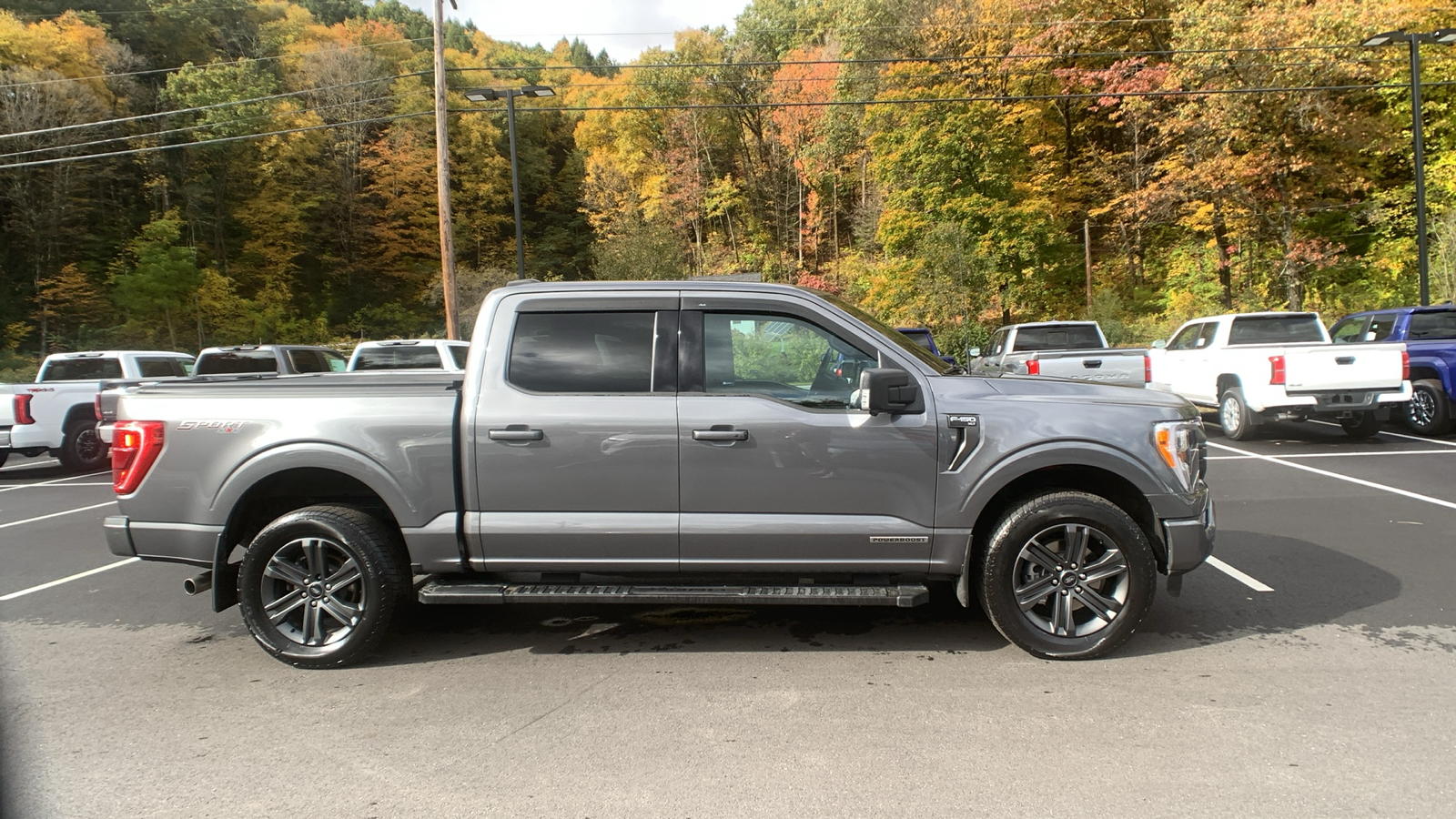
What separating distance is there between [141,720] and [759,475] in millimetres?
3106

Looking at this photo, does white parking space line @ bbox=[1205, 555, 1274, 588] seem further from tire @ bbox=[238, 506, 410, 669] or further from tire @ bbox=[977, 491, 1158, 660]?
tire @ bbox=[238, 506, 410, 669]

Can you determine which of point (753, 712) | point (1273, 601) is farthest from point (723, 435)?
point (1273, 601)

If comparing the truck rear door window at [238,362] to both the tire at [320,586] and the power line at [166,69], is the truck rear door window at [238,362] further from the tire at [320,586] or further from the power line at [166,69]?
the power line at [166,69]

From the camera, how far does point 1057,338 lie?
1445 cm

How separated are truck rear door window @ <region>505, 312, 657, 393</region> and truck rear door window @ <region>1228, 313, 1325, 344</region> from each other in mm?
11215

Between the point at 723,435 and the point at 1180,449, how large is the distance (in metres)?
2.37

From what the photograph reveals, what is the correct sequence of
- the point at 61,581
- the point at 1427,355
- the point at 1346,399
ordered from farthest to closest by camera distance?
the point at 1427,355, the point at 1346,399, the point at 61,581

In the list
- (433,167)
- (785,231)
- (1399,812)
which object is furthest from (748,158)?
(1399,812)

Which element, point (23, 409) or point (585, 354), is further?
point (23, 409)

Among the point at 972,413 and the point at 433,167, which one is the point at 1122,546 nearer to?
the point at 972,413

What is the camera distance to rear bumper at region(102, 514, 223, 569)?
4.35 m

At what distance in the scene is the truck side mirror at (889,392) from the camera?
402 centimetres

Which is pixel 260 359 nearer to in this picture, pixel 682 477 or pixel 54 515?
pixel 54 515

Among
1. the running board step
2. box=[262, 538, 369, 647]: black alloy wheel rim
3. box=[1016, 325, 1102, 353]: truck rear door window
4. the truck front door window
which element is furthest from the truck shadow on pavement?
box=[1016, 325, 1102, 353]: truck rear door window
